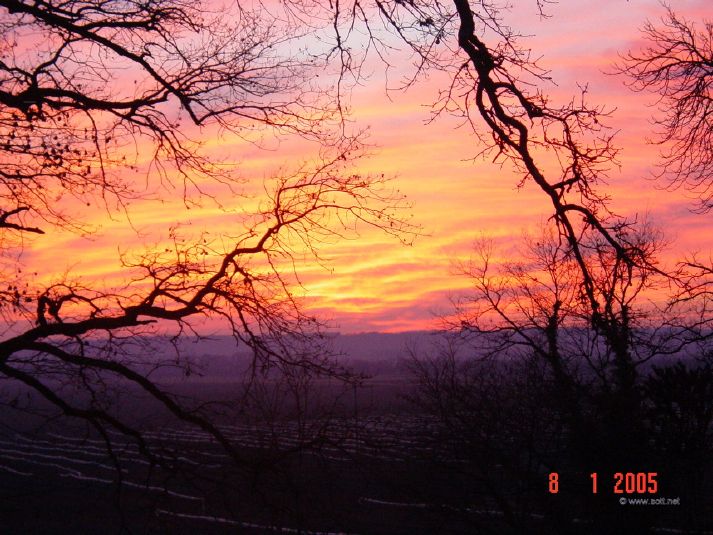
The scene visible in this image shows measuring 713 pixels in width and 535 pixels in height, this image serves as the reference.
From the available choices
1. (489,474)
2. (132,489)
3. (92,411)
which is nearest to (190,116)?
(92,411)

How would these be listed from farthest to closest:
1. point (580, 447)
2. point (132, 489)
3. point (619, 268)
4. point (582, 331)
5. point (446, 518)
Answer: point (132, 489) < point (582, 331) < point (446, 518) < point (580, 447) < point (619, 268)

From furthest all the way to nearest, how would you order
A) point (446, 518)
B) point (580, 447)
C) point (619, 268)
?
point (446, 518), point (580, 447), point (619, 268)

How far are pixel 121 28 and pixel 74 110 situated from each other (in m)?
0.83

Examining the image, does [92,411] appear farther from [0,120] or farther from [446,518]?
[446,518]

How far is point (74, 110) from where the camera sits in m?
6.68

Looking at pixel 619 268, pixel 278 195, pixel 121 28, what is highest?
pixel 121 28

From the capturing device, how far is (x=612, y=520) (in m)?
11.7

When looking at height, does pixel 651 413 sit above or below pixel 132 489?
above

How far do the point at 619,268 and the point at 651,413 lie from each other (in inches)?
351

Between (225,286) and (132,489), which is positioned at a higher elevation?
(225,286)

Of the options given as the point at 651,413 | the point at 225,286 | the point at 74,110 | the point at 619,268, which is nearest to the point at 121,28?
the point at 74,110

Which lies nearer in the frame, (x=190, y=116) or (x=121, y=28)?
(x=121, y=28)

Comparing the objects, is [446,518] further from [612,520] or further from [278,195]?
[278,195]

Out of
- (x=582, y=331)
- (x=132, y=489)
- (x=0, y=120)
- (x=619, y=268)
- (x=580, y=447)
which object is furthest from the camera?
(x=132, y=489)
